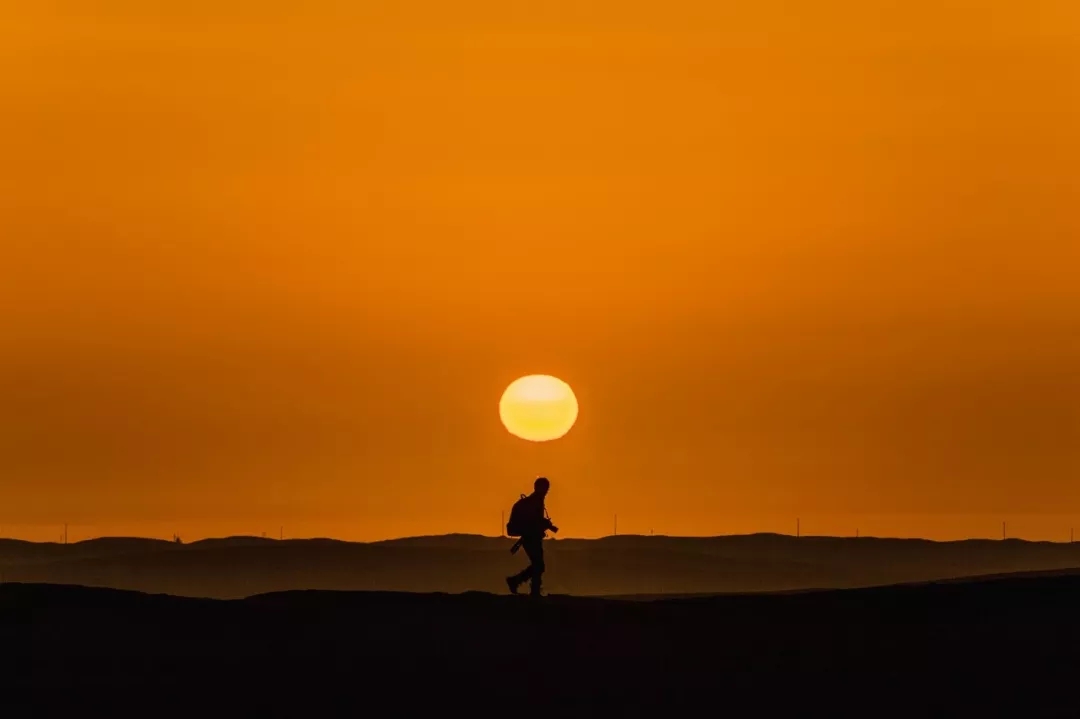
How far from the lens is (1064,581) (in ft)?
118

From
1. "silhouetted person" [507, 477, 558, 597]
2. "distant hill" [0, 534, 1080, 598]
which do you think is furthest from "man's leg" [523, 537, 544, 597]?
"distant hill" [0, 534, 1080, 598]

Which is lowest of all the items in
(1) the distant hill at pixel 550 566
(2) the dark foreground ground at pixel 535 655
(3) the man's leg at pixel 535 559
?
(2) the dark foreground ground at pixel 535 655

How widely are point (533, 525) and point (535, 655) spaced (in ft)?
18.5

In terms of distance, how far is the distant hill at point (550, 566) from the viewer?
118 m

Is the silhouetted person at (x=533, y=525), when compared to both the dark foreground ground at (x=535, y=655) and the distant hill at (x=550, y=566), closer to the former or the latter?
the dark foreground ground at (x=535, y=655)

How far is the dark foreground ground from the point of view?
2677cm

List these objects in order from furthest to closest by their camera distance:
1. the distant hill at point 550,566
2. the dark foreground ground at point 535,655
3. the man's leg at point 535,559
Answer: the distant hill at point 550,566
the man's leg at point 535,559
the dark foreground ground at point 535,655

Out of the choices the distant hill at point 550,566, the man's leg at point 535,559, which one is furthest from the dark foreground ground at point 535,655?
the distant hill at point 550,566

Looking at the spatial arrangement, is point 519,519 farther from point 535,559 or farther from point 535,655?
point 535,655

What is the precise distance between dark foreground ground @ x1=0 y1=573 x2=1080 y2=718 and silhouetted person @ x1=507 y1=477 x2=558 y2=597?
172 centimetres

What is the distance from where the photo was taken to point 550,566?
418 ft

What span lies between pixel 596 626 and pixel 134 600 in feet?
22.0

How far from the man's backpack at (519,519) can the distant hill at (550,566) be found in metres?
71.8

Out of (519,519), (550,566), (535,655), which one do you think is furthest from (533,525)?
(550,566)
